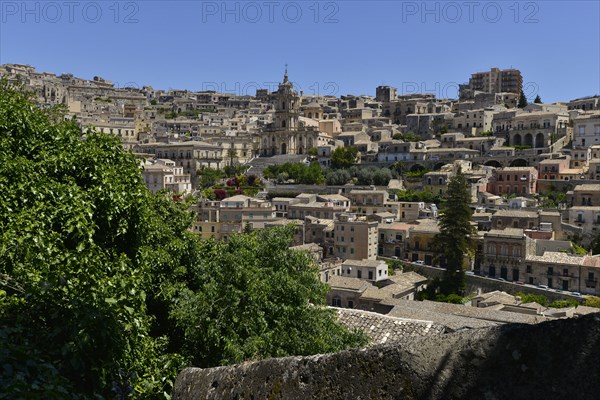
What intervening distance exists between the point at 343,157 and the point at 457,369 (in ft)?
261

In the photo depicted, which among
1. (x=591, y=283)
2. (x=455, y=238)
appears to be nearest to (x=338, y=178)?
(x=455, y=238)

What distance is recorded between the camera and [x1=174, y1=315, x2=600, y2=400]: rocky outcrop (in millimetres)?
2398

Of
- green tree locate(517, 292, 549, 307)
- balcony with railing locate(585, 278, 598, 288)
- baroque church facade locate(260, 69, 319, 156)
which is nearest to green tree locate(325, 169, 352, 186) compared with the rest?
baroque church facade locate(260, 69, 319, 156)

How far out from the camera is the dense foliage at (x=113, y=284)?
504 cm

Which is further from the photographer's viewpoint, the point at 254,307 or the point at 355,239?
the point at 355,239

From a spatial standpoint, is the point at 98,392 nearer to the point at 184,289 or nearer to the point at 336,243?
the point at 184,289

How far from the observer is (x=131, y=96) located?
131750 millimetres

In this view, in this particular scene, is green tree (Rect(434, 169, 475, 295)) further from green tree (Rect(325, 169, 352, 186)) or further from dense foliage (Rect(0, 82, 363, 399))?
dense foliage (Rect(0, 82, 363, 399))

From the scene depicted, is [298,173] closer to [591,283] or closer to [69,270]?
[591,283]

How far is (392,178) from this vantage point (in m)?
72.8

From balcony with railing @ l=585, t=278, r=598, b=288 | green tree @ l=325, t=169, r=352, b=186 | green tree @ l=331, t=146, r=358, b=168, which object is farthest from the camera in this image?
green tree @ l=331, t=146, r=358, b=168

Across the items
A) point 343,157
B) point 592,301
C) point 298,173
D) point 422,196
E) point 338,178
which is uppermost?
point 343,157

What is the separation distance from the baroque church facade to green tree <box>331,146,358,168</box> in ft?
38.6

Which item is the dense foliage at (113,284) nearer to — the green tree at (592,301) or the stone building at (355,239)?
the green tree at (592,301)
